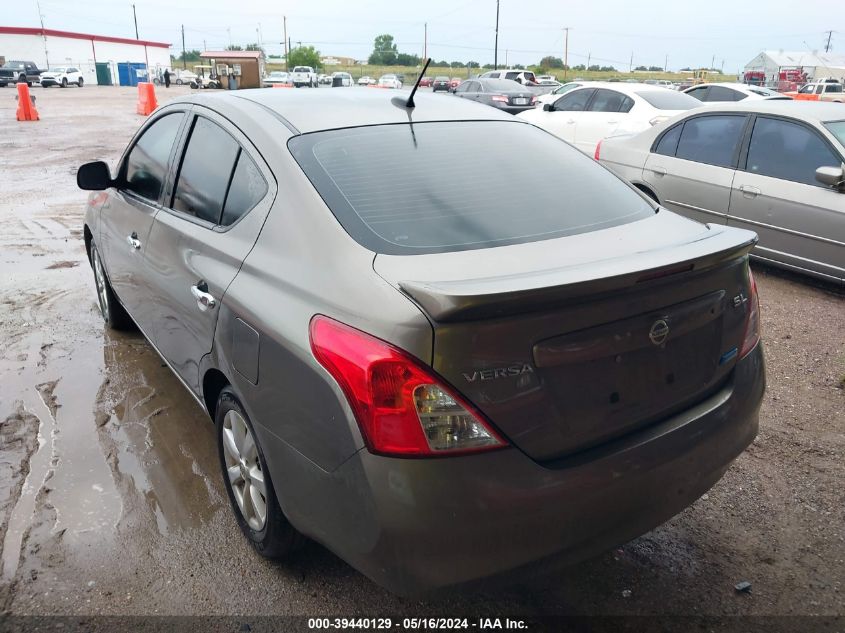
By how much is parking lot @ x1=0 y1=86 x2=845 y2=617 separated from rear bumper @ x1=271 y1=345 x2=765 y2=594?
0.14 meters

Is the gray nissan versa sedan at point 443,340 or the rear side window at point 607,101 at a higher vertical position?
the rear side window at point 607,101

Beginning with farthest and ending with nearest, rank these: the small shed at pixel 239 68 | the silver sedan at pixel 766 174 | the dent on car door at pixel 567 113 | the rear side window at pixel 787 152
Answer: the small shed at pixel 239 68, the dent on car door at pixel 567 113, the rear side window at pixel 787 152, the silver sedan at pixel 766 174

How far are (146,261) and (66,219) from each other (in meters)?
5.77

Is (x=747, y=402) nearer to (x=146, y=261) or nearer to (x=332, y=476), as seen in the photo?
(x=332, y=476)

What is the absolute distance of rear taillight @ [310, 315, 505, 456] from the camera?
1795 mm

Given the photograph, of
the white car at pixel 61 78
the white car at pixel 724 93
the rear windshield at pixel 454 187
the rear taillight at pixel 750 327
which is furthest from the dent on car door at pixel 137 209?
the white car at pixel 61 78

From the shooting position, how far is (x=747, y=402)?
240 cm

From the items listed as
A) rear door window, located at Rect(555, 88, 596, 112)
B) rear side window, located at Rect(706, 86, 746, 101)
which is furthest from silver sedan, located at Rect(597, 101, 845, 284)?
rear side window, located at Rect(706, 86, 746, 101)

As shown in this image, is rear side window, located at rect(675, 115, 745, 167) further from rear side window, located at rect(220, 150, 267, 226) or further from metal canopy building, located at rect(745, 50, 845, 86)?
metal canopy building, located at rect(745, 50, 845, 86)

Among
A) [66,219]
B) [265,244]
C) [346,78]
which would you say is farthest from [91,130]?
[346,78]

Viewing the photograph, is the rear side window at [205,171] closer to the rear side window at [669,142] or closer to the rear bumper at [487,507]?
the rear bumper at [487,507]

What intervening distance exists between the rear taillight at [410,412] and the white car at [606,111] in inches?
338

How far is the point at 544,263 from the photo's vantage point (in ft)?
6.93

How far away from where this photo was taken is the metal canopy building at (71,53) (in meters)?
62.2
